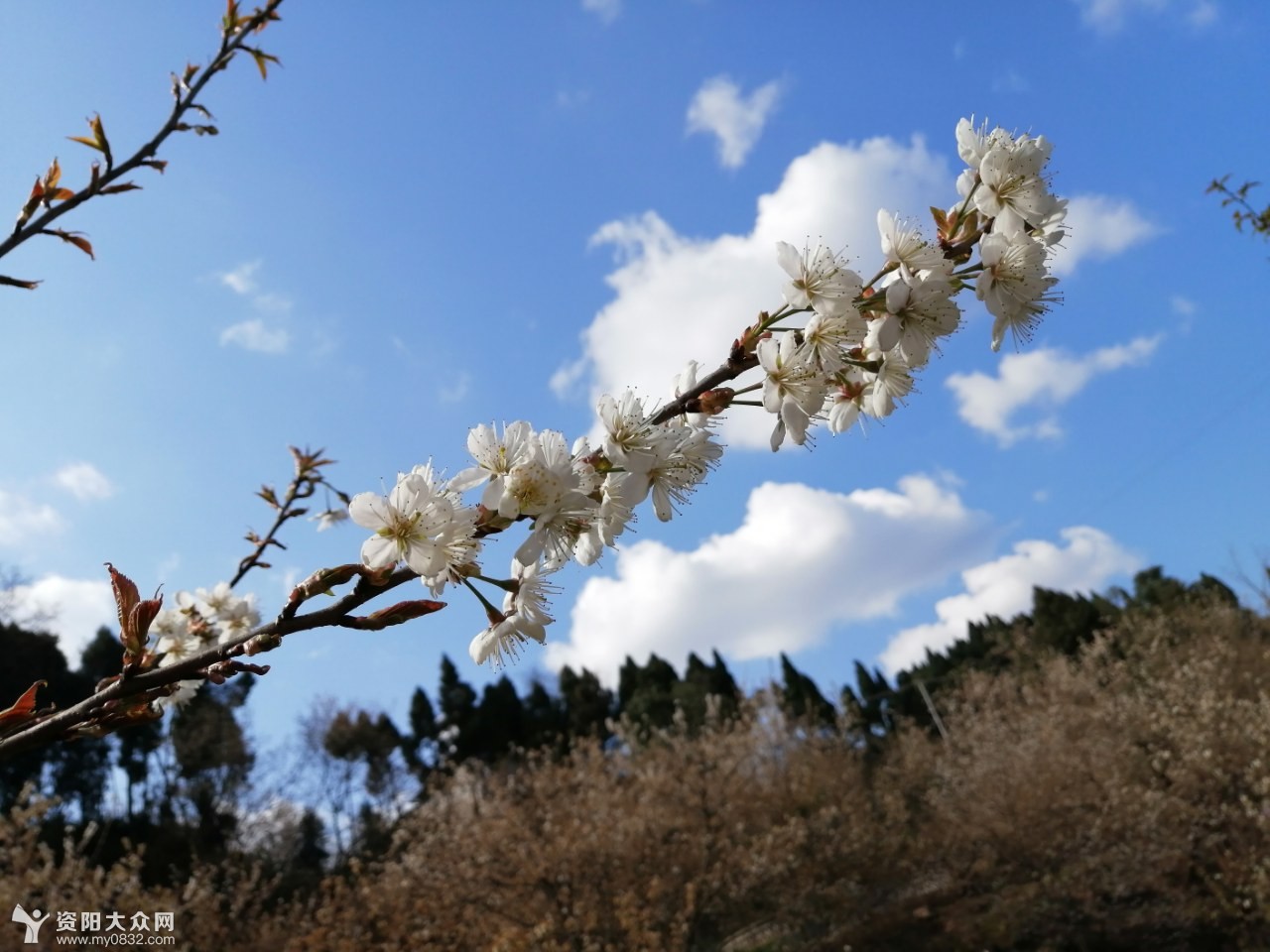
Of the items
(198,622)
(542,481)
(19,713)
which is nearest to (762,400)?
(542,481)

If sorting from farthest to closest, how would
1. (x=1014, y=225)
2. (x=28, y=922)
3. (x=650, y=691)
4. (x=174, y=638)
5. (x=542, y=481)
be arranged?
(x=650, y=691)
(x=28, y=922)
(x=174, y=638)
(x=1014, y=225)
(x=542, y=481)

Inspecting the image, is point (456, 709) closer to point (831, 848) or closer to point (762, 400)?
point (831, 848)

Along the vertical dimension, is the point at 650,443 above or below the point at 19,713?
above

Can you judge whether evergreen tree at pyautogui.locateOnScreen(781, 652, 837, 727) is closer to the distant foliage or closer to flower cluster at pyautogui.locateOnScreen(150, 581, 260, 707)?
the distant foliage

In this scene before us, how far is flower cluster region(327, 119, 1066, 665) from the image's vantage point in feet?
3.60

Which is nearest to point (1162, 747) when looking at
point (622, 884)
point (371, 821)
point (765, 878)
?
point (765, 878)

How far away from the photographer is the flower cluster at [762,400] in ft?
3.60

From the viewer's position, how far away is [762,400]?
50.6 inches

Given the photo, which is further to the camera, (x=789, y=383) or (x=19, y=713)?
(x=789, y=383)

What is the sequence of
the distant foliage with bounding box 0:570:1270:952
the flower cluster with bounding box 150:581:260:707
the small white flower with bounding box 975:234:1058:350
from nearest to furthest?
the small white flower with bounding box 975:234:1058:350 < the flower cluster with bounding box 150:581:260:707 < the distant foliage with bounding box 0:570:1270:952

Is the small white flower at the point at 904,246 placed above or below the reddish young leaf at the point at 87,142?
below

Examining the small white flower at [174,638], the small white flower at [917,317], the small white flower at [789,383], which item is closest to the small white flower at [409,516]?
the small white flower at [789,383]

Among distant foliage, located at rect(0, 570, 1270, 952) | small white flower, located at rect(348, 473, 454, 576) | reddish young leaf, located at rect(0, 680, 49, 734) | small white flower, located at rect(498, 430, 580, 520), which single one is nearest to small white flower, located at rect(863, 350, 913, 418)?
small white flower, located at rect(498, 430, 580, 520)

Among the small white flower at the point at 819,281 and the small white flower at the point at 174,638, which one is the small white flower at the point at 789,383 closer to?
the small white flower at the point at 819,281
